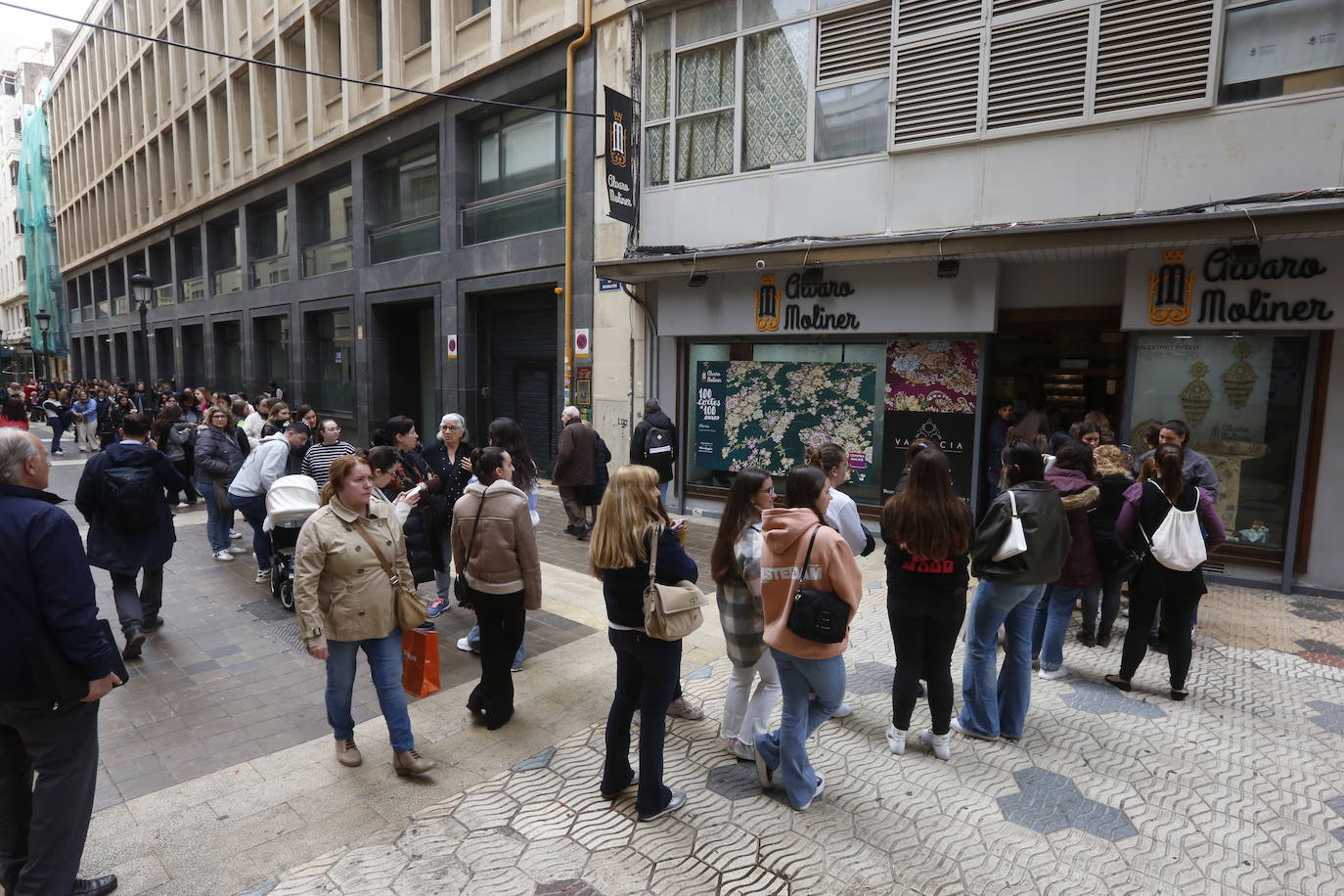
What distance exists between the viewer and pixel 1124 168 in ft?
25.0

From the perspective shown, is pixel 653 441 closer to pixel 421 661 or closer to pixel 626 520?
pixel 421 661

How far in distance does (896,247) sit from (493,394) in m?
9.67

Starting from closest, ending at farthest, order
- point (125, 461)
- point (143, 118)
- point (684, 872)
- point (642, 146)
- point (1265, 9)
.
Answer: point (684, 872), point (125, 461), point (1265, 9), point (642, 146), point (143, 118)

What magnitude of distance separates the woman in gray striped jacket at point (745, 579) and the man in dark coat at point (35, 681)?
260 centimetres

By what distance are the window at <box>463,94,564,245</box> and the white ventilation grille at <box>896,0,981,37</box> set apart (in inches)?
246

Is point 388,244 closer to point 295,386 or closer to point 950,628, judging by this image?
point 295,386

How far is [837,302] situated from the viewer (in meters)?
9.66

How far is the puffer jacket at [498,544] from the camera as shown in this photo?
4227mm

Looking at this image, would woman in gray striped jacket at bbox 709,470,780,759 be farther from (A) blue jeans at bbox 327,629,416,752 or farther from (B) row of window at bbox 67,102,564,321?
(B) row of window at bbox 67,102,564,321

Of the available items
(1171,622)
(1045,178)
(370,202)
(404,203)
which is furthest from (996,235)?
(370,202)

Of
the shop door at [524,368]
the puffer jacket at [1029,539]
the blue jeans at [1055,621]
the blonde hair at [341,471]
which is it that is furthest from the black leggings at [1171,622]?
the shop door at [524,368]

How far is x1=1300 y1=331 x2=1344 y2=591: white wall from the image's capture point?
6980 mm

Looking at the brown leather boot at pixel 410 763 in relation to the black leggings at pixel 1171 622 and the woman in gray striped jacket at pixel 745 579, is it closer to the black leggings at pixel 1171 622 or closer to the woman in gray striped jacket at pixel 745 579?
the woman in gray striped jacket at pixel 745 579

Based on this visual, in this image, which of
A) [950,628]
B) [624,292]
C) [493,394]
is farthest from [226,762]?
[493,394]
